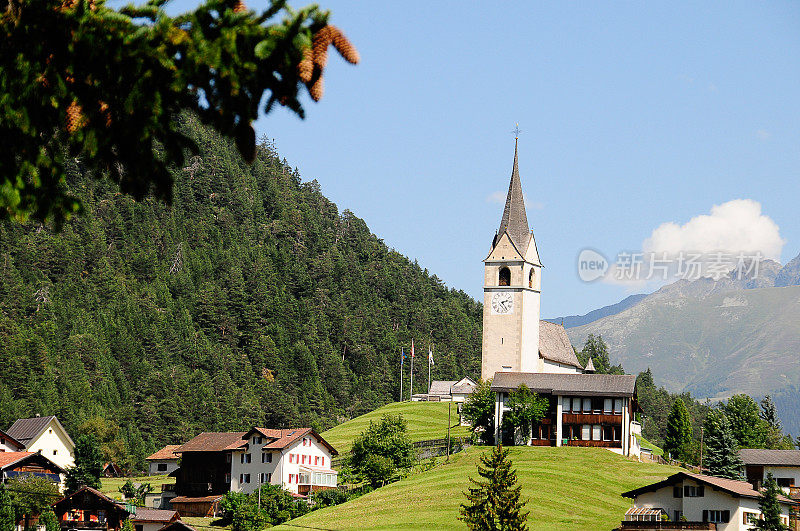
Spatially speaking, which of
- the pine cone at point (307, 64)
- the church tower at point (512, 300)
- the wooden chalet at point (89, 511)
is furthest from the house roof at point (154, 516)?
the pine cone at point (307, 64)

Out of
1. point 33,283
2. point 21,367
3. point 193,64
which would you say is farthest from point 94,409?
point 193,64

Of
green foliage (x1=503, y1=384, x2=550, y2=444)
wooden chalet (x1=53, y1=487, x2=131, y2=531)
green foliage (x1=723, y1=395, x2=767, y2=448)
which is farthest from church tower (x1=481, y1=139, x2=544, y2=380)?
wooden chalet (x1=53, y1=487, x2=131, y2=531)

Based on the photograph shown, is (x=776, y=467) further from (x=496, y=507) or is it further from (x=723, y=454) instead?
(x=496, y=507)

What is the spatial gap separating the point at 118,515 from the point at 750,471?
175 feet

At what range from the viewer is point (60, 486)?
318 ft

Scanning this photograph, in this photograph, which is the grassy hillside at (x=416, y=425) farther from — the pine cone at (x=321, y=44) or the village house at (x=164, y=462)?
the pine cone at (x=321, y=44)

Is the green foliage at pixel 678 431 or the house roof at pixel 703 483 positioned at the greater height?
the green foliage at pixel 678 431

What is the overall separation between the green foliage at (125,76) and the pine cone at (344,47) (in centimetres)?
18

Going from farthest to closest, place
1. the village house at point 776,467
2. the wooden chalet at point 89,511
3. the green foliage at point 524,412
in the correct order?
the green foliage at point 524,412, the village house at point 776,467, the wooden chalet at point 89,511

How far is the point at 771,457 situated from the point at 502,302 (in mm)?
34537

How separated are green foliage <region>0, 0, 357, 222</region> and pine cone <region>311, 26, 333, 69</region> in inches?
2.6

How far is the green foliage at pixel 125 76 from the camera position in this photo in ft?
33.8

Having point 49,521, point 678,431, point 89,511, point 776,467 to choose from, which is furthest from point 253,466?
point 678,431

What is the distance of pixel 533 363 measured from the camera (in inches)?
4729
